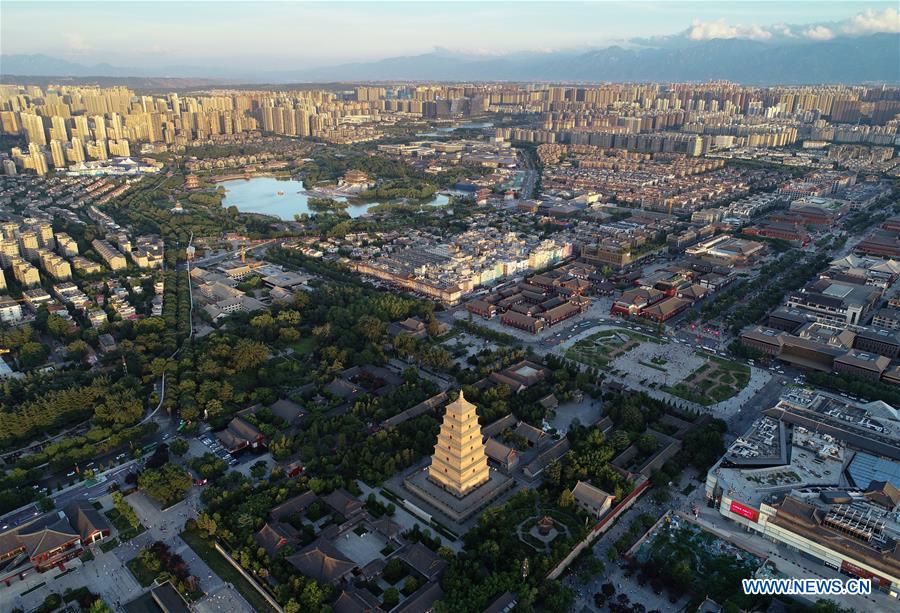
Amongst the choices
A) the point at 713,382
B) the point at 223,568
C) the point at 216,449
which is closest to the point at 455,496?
the point at 223,568

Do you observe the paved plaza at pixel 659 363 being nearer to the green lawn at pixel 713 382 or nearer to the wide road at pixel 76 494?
the green lawn at pixel 713 382

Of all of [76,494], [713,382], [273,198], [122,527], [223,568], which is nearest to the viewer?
[223,568]

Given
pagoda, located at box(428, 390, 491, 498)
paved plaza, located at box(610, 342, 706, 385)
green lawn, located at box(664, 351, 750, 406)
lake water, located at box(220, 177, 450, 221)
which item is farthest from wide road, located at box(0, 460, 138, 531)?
lake water, located at box(220, 177, 450, 221)

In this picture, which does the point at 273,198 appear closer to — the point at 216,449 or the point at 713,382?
the point at 216,449

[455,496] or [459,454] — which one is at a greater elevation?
[459,454]

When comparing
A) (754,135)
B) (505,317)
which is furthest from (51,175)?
(754,135)

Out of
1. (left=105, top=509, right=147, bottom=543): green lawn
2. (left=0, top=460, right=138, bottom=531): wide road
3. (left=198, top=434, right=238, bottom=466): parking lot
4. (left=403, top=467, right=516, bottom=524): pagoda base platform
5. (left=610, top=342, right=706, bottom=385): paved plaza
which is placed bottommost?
(left=105, top=509, right=147, bottom=543): green lawn

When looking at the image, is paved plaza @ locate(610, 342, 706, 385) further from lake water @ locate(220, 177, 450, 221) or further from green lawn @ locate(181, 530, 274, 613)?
lake water @ locate(220, 177, 450, 221)
